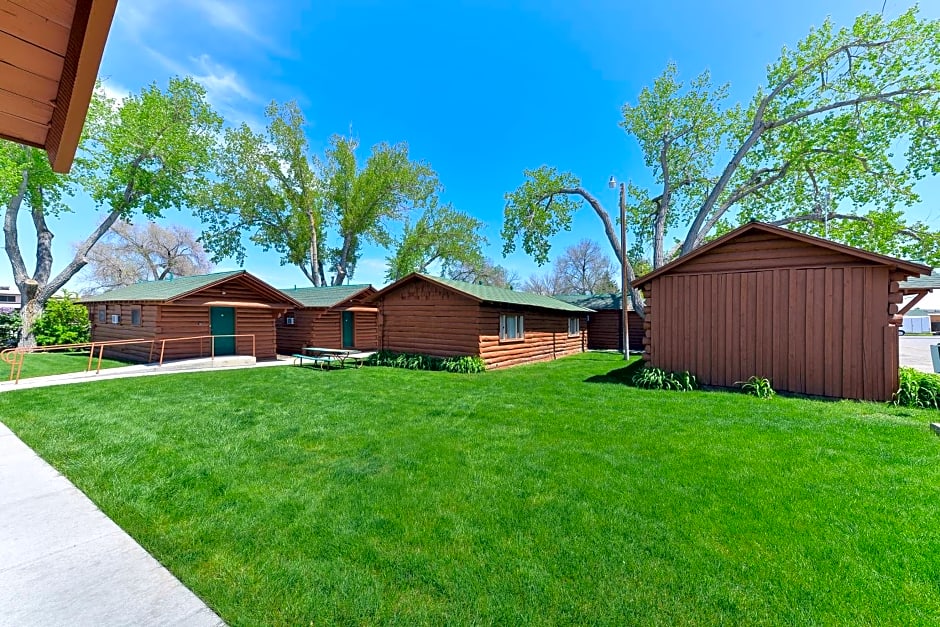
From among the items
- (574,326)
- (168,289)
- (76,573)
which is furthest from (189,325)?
(574,326)

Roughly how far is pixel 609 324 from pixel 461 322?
12.3 m

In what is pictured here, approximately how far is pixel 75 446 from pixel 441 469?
497cm

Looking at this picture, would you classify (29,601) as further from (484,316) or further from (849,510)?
(484,316)

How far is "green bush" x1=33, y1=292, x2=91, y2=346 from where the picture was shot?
1756cm

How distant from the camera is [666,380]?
9.23 metres

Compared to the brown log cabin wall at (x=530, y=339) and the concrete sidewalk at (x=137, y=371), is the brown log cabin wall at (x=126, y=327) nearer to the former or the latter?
the concrete sidewalk at (x=137, y=371)

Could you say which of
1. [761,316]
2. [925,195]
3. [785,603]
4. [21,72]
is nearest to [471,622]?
[785,603]

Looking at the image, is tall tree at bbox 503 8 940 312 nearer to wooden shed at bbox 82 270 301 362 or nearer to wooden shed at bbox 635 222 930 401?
wooden shed at bbox 635 222 930 401

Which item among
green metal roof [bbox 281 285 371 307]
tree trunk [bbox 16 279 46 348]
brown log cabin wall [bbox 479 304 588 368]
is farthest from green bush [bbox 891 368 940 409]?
tree trunk [bbox 16 279 46 348]

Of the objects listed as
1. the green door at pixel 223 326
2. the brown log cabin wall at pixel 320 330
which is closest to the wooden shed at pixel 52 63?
the green door at pixel 223 326

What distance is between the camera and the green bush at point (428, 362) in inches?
491

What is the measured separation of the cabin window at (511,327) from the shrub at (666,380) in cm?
552

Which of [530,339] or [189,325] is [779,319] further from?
[189,325]

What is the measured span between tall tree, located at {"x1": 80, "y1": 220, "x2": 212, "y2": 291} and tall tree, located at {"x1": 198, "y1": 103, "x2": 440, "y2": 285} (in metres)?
12.3
